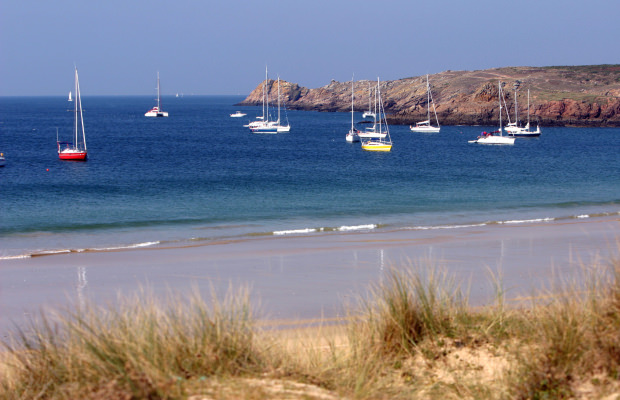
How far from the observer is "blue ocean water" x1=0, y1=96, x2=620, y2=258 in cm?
2191

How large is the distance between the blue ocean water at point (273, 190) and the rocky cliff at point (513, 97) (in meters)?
34.6

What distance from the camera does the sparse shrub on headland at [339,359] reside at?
5120 mm

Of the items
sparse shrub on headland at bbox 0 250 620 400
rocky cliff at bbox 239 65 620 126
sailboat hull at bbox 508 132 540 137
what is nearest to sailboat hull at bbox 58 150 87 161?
sparse shrub on headland at bbox 0 250 620 400

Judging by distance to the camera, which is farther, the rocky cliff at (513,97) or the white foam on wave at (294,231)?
the rocky cliff at (513,97)

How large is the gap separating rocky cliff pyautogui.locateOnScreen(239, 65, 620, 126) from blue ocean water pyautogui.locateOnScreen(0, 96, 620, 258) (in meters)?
34.6

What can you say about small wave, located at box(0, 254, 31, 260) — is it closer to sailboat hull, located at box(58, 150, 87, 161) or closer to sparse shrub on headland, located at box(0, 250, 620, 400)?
sparse shrub on headland, located at box(0, 250, 620, 400)

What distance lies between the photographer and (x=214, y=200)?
28.4 metres

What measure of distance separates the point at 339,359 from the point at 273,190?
2624cm

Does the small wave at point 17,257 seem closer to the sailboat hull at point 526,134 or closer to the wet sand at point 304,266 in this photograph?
the wet sand at point 304,266

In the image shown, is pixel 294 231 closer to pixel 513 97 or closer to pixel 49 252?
pixel 49 252

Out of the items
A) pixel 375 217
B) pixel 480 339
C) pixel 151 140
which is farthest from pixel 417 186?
pixel 151 140

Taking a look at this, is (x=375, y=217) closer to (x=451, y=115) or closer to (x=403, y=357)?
(x=403, y=357)

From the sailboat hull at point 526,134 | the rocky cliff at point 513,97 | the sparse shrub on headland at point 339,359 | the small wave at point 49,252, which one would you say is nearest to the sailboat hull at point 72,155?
the small wave at point 49,252

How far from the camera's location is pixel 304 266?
589 inches
